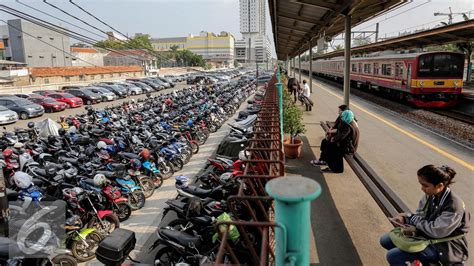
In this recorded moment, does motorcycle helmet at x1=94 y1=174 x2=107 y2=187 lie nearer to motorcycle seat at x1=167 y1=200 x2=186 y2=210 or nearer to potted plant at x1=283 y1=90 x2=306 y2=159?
motorcycle seat at x1=167 y1=200 x2=186 y2=210

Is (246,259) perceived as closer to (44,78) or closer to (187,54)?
(44,78)

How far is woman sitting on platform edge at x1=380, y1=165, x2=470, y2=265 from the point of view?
9.52 feet

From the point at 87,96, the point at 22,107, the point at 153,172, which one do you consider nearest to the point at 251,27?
the point at 87,96

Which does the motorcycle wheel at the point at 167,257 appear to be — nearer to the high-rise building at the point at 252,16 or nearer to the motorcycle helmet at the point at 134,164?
the motorcycle helmet at the point at 134,164

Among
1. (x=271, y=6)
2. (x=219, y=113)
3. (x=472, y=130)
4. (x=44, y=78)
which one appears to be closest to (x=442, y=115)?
(x=472, y=130)

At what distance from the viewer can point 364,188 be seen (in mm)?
6258

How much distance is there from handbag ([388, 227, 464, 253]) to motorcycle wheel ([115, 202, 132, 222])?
450 centimetres

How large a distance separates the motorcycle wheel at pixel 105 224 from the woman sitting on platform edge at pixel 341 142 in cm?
424

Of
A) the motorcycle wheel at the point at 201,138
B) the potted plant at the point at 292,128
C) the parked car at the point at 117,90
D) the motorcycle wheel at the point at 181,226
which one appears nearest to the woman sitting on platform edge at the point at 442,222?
the motorcycle wheel at the point at 181,226

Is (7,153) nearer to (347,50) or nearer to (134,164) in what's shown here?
(134,164)

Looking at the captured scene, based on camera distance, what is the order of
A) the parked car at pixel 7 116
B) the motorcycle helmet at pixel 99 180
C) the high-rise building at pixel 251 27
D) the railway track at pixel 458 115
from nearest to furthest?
the motorcycle helmet at pixel 99 180 < the railway track at pixel 458 115 < the parked car at pixel 7 116 < the high-rise building at pixel 251 27

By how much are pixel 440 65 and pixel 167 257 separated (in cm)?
1557

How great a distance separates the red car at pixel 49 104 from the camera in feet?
69.8

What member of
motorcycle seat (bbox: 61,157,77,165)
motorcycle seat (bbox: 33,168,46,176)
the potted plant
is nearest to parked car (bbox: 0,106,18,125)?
motorcycle seat (bbox: 61,157,77,165)
